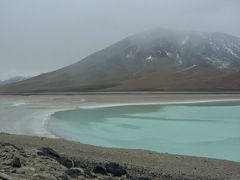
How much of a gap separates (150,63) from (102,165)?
14944 centimetres

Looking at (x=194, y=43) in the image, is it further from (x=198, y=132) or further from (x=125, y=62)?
(x=198, y=132)

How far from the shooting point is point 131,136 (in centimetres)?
1574

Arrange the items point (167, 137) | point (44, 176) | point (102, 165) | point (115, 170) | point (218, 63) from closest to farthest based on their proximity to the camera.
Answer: point (44, 176) → point (115, 170) → point (102, 165) → point (167, 137) → point (218, 63)

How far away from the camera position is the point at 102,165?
7.06 m

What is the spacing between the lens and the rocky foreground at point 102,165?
16.6ft

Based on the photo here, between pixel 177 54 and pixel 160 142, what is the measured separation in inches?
6182

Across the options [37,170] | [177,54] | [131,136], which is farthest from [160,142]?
[177,54]

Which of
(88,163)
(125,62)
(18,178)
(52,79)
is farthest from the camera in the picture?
(125,62)

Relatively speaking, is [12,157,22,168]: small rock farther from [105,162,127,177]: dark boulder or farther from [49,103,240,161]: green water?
[49,103,240,161]: green water

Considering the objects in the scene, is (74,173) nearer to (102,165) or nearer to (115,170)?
(115,170)

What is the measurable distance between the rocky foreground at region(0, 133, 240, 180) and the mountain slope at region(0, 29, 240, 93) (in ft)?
320

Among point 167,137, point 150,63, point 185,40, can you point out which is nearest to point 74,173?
point 167,137

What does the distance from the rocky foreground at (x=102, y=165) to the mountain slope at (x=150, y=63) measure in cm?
9740

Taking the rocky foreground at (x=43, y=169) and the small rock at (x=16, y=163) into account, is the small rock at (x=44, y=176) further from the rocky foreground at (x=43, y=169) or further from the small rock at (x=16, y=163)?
the small rock at (x=16, y=163)
